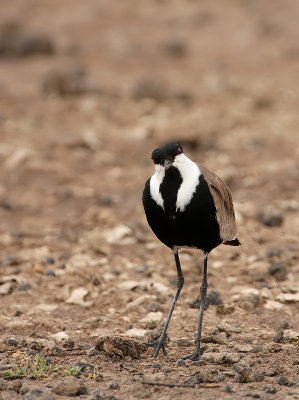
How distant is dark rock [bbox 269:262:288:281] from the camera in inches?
295

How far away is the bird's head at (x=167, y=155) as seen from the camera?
17.5ft

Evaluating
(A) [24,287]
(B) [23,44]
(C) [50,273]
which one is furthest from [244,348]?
(B) [23,44]

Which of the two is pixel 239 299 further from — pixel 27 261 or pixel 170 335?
pixel 27 261

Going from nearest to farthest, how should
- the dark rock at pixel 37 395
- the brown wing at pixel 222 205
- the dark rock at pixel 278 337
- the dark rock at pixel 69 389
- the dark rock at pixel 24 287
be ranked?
1. the dark rock at pixel 37 395
2. the dark rock at pixel 69 389
3. the brown wing at pixel 222 205
4. the dark rock at pixel 278 337
5. the dark rock at pixel 24 287

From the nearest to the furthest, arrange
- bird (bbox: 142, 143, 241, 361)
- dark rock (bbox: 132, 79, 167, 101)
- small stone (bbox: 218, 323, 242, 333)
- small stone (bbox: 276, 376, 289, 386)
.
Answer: small stone (bbox: 276, 376, 289, 386) < bird (bbox: 142, 143, 241, 361) < small stone (bbox: 218, 323, 242, 333) < dark rock (bbox: 132, 79, 167, 101)

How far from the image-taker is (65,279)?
754cm

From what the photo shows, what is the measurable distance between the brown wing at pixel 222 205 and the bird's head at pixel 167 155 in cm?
36

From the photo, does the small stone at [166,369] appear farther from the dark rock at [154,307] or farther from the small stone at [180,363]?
the dark rock at [154,307]

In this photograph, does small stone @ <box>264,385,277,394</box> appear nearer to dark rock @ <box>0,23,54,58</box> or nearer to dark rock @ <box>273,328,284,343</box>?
dark rock @ <box>273,328,284,343</box>

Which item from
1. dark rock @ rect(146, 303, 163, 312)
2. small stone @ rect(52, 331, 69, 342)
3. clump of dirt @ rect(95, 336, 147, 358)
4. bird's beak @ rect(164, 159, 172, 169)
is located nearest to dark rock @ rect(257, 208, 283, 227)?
dark rock @ rect(146, 303, 163, 312)

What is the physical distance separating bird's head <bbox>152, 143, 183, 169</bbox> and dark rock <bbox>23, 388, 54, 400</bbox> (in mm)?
1716

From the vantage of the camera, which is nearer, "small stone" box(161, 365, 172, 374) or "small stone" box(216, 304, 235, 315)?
"small stone" box(161, 365, 172, 374)

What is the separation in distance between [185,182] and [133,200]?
4.42 m

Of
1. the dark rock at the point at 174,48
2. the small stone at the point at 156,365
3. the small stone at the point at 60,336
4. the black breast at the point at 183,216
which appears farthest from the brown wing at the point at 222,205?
the dark rock at the point at 174,48
